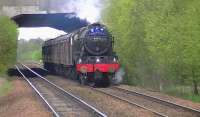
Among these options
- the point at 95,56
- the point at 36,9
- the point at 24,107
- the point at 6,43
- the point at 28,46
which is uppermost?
the point at 36,9

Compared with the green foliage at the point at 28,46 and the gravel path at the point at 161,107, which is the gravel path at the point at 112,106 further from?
the green foliage at the point at 28,46

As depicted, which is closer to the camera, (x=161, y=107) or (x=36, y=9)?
(x=161, y=107)

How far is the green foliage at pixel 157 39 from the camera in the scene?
23.5 m

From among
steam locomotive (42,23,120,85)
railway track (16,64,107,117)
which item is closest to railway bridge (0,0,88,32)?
steam locomotive (42,23,120,85)

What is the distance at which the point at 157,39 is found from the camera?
26.2 metres

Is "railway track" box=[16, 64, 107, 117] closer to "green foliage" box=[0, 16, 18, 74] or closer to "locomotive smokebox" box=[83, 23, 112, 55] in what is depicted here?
"locomotive smokebox" box=[83, 23, 112, 55]

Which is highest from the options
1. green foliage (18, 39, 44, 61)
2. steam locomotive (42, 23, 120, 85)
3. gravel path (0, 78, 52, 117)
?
Answer: green foliage (18, 39, 44, 61)

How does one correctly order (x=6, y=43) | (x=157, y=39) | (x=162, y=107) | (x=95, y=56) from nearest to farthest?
(x=162, y=107) < (x=157, y=39) < (x=95, y=56) < (x=6, y=43)

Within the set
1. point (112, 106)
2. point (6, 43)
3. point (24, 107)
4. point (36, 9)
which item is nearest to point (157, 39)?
point (112, 106)

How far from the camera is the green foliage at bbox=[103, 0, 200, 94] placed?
23453 mm

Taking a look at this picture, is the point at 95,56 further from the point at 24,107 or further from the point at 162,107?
the point at 162,107

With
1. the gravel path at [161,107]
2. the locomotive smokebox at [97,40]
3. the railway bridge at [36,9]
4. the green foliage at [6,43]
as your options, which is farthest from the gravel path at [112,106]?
the railway bridge at [36,9]

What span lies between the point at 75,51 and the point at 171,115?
Answer: 49.8 feet

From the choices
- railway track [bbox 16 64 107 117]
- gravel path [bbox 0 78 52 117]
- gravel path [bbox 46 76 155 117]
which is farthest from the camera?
gravel path [bbox 0 78 52 117]
